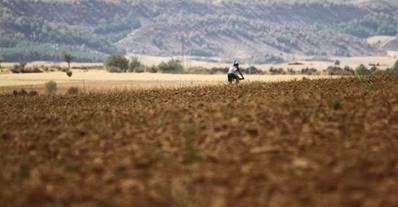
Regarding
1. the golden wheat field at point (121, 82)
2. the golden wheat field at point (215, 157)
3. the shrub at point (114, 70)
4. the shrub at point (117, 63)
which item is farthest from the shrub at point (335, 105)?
the shrub at point (117, 63)

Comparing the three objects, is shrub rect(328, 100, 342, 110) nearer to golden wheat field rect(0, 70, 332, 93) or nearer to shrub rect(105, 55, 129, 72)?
golden wheat field rect(0, 70, 332, 93)

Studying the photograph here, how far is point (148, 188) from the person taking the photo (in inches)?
463

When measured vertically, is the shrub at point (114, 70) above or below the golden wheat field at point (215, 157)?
below

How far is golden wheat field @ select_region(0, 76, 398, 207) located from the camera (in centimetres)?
1113

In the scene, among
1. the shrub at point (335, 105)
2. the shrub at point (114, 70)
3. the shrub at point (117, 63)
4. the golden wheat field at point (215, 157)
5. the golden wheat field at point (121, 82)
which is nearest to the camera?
the golden wheat field at point (215, 157)

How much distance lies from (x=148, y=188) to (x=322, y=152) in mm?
3343

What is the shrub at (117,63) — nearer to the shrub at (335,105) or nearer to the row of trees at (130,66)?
the row of trees at (130,66)

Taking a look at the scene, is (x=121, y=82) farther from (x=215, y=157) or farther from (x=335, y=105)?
(x=215, y=157)

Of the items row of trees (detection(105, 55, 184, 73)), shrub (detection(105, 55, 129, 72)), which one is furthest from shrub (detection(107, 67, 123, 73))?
shrub (detection(105, 55, 129, 72))

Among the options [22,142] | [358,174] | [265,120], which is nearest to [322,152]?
[358,174]

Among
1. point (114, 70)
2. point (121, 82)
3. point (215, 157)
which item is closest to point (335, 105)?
point (215, 157)

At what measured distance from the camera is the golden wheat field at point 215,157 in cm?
1113

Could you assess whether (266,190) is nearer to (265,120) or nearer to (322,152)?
(322,152)

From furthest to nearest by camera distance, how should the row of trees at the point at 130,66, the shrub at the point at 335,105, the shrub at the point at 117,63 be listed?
the shrub at the point at 117,63 → the row of trees at the point at 130,66 → the shrub at the point at 335,105
